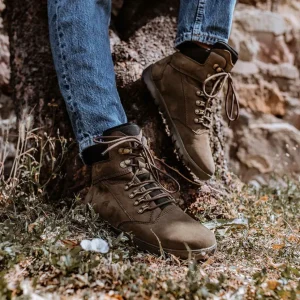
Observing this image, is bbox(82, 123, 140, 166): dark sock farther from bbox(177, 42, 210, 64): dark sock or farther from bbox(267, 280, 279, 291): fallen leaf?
bbox(267, 280, 279, 291): fallen leaf

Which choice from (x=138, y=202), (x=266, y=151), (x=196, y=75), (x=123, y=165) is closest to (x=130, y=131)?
(x=123, y=165)

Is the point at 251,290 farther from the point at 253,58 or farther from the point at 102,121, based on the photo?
the point at 253,58

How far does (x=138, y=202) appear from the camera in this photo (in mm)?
1293

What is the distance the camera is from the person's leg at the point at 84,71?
4.51ft

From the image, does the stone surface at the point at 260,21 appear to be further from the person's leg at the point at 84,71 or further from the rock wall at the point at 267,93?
the person's leg at the point at 84,71

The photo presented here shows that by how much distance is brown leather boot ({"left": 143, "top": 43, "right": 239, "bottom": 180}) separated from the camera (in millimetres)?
1479

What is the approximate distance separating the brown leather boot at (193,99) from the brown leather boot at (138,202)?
19 cm

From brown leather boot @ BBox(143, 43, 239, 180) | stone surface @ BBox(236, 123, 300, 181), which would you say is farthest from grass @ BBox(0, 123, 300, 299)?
stone surface @ BBox(236, 123, 300, 181)

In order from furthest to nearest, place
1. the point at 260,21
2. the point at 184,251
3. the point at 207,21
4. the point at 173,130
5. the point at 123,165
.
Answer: the point at 260,21
the point at 173,130
the point at 207,21
the point at 123,165
the point at 184,251

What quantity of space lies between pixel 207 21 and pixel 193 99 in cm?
26

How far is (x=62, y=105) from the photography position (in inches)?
67.8

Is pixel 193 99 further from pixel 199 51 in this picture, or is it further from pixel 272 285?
pixel 272 285

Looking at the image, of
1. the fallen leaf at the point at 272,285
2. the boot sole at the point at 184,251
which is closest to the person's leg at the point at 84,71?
the boot sole at the point at 184,251

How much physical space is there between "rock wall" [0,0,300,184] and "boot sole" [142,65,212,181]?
1075mm
